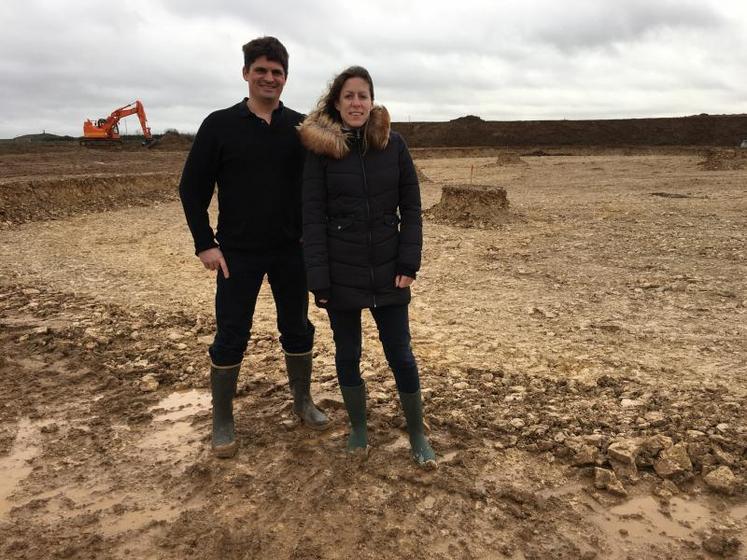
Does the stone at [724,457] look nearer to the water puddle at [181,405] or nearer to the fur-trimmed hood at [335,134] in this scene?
the fur-trimmed hood at [335,134]

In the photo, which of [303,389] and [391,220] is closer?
[391,220]

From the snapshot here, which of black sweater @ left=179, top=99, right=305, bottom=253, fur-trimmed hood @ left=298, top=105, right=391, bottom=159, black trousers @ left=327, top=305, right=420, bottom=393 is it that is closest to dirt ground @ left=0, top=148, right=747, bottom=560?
black trousers @ left=327, top=305, right=420, bottom=393

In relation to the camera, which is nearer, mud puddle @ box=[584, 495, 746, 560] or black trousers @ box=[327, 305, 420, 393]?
mud puddle @ box=[584, 495, 746, 560]

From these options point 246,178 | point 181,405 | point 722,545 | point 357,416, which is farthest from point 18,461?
point 722,545

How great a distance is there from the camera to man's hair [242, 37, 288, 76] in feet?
8.66

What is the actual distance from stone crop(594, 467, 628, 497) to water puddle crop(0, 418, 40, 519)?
2.67m

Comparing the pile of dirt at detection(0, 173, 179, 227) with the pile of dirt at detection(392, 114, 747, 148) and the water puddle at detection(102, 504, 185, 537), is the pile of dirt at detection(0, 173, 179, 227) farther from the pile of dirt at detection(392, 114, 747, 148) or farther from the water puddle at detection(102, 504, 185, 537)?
the pile of dirt at detection(392, 114, 747, 148)

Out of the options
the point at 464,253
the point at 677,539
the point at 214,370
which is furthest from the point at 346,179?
the point at 464,253

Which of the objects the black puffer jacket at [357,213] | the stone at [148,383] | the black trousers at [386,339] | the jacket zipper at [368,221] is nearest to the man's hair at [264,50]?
the black puffer jacket at [357,213]

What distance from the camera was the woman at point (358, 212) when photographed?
2.53m

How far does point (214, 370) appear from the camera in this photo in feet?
9.83

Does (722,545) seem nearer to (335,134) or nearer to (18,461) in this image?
(335,134)

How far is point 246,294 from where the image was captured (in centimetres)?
288

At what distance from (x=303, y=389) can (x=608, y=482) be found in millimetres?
1622
